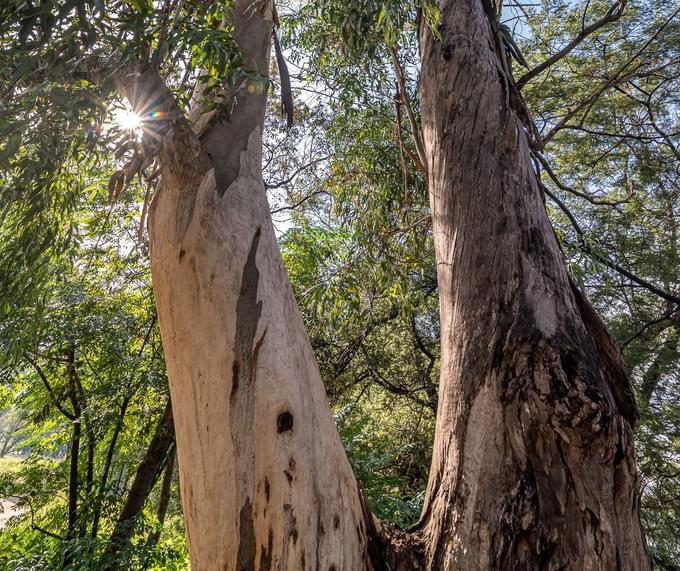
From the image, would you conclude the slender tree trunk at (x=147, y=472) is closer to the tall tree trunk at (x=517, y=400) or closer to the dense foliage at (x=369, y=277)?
the dense foliage at (x=369, y=277)

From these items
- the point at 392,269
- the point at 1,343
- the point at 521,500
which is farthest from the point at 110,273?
the point at 521,500

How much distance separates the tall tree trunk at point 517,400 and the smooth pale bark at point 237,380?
0.97ft

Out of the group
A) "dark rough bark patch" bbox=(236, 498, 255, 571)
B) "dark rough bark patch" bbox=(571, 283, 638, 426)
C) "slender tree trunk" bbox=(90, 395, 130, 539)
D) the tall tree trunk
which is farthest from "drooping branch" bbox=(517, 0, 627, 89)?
"slender tree trunk" bbox=(90, 395, 130, 539)

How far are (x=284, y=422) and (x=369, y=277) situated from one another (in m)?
2.49

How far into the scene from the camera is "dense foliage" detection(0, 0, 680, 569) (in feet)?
10.9

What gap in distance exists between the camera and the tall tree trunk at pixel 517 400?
3.43 ft

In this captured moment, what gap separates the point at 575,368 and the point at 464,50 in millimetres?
1285

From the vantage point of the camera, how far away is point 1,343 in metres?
3.31

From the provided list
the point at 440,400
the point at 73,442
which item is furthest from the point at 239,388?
the point at 73,442

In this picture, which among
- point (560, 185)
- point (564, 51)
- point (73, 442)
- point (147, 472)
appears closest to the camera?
point (564, 51)

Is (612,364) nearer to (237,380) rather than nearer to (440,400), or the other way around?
(440,400)

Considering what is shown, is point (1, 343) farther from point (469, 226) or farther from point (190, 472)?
point (469, 226)

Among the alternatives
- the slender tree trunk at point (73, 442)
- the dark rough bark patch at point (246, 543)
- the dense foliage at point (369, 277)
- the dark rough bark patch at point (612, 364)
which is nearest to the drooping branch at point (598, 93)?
the dense foliage at point (369, 277)

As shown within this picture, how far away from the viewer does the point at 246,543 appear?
1.05m
